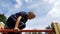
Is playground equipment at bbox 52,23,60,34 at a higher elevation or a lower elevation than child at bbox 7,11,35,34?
lower

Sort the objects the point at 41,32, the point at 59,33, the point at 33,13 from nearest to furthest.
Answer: the point at 59,33 → the point at 41,32 → the point at 33,13

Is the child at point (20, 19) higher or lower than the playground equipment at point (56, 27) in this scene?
higher

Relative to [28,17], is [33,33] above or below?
below

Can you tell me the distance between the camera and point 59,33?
4590 millimetres

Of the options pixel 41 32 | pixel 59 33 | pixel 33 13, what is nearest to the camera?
pixel 59 33

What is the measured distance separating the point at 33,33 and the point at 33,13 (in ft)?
2.55

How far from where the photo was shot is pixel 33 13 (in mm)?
5863

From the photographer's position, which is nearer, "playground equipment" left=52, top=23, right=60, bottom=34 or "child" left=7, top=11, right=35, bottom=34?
"playground equipment" left=52, top=23, right=60, bottom=34

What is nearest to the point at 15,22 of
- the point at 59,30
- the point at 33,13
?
the point at 33,13

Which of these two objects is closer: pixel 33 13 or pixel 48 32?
pixel 48 32

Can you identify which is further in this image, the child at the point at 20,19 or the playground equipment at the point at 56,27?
the child at the point at 20,19

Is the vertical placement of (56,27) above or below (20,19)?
below

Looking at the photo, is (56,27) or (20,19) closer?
(56,27)

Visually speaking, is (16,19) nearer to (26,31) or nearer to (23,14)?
(23,14)
